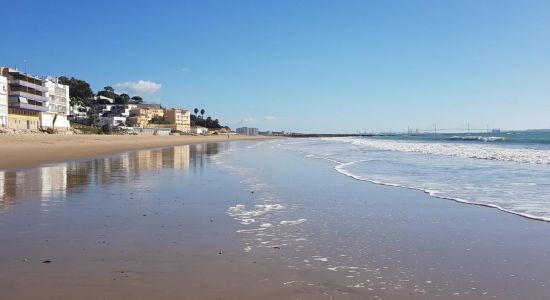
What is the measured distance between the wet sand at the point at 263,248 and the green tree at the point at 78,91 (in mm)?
105232

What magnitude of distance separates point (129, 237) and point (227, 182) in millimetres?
8077

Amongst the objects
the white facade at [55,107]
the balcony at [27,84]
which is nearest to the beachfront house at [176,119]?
the white facade at [55,107]

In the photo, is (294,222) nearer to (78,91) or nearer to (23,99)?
(23,99)

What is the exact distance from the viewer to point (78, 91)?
110000 mm

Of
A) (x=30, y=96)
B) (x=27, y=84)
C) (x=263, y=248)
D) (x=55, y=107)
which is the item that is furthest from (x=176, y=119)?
→ (x=263, y=248)

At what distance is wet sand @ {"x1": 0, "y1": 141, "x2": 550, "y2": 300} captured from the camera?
4.77 meters

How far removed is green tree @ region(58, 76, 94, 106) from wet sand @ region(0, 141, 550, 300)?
105 m

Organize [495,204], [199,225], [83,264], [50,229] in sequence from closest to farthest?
1. [83,264]
2. [50,229]
3. [199,225]
4. [495,204]

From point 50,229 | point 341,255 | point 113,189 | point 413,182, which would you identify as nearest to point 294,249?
point 341,255

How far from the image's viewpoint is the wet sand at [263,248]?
15.6 ft

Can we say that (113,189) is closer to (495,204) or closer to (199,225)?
(199,225)

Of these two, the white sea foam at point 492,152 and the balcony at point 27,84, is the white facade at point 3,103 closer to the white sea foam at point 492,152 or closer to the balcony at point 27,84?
the balcony at point 27,84

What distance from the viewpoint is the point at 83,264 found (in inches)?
217

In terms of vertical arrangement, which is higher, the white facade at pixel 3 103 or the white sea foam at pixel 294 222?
the white facade at pixel 3 103
